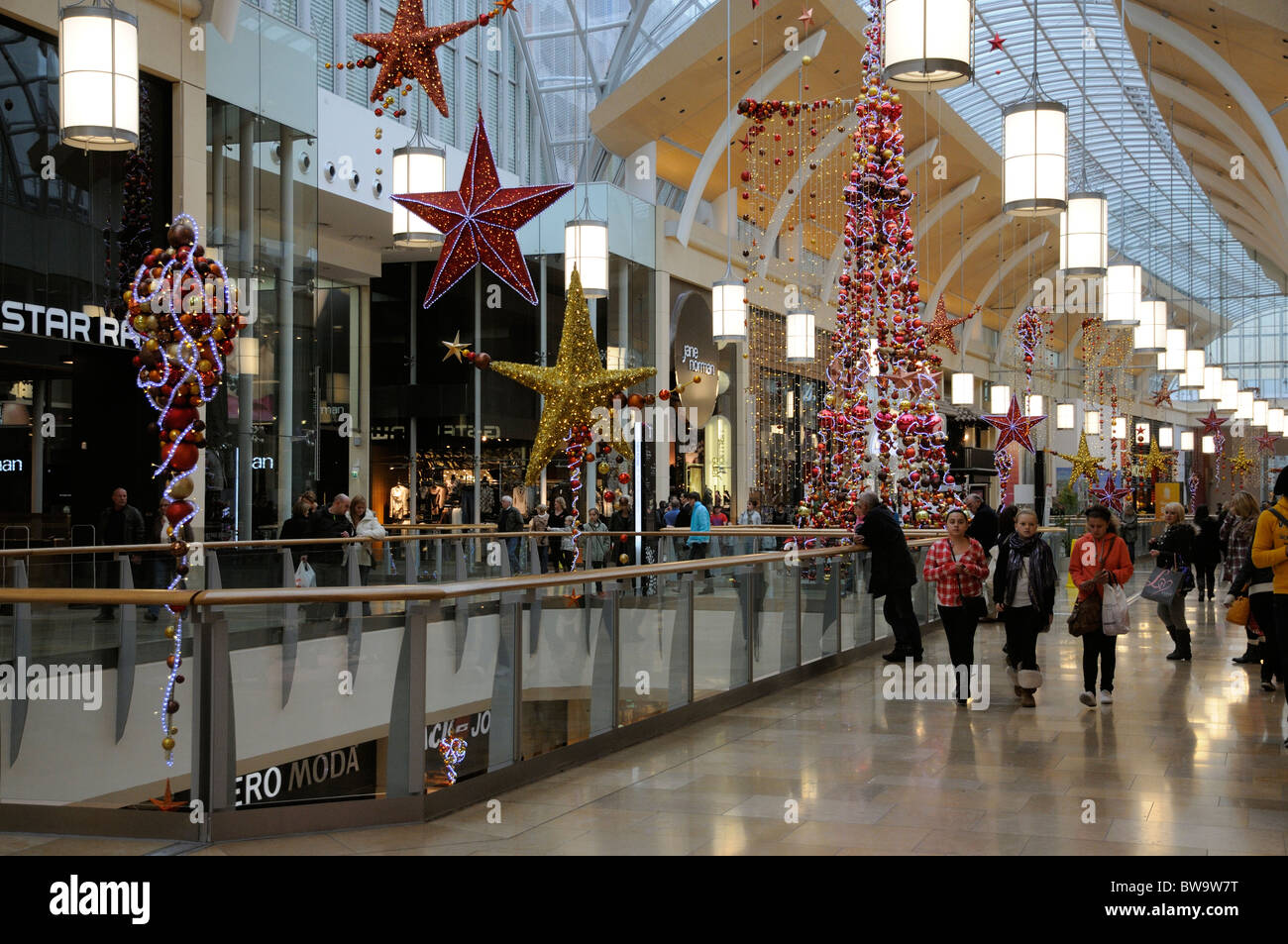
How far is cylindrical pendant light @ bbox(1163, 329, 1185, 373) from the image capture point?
22.2m

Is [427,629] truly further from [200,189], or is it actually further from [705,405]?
[705,405]

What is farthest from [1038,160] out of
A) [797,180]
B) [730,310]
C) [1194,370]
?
[797,180]

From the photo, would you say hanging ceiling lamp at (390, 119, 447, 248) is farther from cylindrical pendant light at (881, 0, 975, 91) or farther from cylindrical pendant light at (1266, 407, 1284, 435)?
cylindrical pendant light at (1266, 407, 1284, 435)

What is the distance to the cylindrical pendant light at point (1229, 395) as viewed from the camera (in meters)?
26.8

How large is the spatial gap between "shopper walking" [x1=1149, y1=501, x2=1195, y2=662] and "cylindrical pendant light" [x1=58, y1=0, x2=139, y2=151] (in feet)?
31.6

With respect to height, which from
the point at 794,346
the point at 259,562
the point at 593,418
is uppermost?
the point at 794,346

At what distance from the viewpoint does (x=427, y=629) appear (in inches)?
237

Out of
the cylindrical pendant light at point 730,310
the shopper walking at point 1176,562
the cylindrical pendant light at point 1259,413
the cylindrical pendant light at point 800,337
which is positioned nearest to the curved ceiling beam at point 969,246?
the cylindrical pendant light at point 1259,413

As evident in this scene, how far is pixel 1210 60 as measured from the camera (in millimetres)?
20938

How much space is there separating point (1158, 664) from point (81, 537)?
11982 mm

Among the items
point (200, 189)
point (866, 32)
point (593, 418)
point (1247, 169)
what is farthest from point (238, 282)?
point (1247, 169)

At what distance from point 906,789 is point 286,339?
1311 centimetres

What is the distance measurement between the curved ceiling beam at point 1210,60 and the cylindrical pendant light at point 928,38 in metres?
16.6
